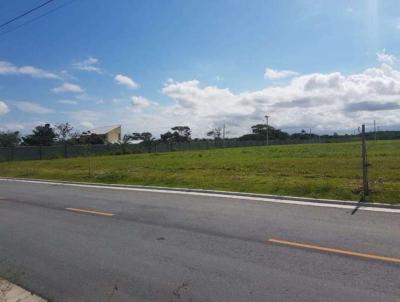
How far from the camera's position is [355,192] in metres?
11.9

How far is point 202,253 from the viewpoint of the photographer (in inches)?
264

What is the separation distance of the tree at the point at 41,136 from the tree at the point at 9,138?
129cm

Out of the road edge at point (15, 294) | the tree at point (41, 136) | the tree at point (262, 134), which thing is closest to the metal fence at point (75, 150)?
the tree at point (41, 136)

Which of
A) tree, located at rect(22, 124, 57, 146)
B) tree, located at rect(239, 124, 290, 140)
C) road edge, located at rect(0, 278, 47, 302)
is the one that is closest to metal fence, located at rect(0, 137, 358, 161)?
tree, located at rect(22, 124, 57, 146)

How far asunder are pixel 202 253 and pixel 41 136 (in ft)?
248

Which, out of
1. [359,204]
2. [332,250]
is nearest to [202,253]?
[332,250]

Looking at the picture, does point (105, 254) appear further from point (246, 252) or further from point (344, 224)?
point (344, 224)

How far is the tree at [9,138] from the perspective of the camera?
7162cm

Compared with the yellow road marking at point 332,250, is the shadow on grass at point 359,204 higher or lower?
higher

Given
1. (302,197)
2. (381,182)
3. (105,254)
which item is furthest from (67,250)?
(381,182)

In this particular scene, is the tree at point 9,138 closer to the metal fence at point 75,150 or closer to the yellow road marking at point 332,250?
the metal fence at point 75,150

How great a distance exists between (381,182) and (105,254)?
968 cm

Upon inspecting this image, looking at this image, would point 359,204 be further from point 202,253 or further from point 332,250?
point 202,253

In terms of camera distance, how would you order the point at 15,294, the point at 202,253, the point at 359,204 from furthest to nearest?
the point at 359,204 < the point at 202,253 < the point at 15,294
